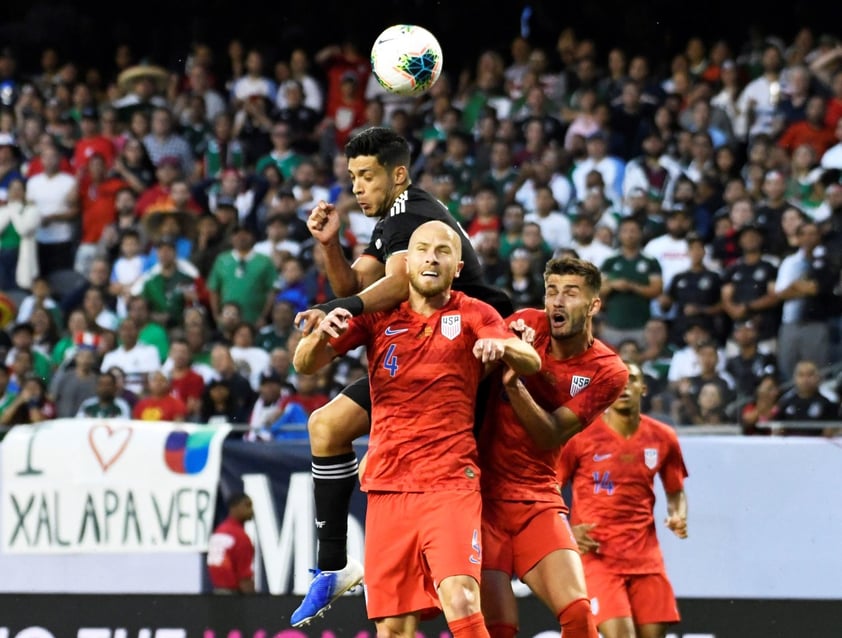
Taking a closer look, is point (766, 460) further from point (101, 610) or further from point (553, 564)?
point (101, 610)

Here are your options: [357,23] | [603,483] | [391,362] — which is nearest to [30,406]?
[603,483]

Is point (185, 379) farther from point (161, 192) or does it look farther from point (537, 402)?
point (537, 402)

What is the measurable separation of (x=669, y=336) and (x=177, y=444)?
14.0ft

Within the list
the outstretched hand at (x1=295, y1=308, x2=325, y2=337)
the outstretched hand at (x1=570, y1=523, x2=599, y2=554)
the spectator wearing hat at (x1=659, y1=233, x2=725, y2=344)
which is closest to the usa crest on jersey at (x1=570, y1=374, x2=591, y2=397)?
the outstretched hand at (x1=295, y1=308, x2=325, y2=337)

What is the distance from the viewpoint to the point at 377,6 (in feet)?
63.5

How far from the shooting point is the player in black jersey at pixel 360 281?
282 inches

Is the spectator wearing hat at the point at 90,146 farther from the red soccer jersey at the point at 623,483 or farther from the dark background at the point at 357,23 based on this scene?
the red soccer jersey at the point at 623,483

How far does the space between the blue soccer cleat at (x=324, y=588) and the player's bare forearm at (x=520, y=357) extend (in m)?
1.47

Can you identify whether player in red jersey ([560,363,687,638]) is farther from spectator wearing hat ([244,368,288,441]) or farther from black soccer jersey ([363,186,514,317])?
spectator wearing hat ([244,368,288,441])

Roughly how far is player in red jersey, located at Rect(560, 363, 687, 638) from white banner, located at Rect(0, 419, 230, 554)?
8.80ft

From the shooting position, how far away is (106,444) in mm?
11086

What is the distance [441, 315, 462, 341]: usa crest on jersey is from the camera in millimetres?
7047

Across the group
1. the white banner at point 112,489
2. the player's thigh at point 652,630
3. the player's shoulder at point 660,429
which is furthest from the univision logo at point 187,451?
the player's thigh at point 652,630

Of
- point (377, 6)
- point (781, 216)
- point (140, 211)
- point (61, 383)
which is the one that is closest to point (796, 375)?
point (781, 216)
